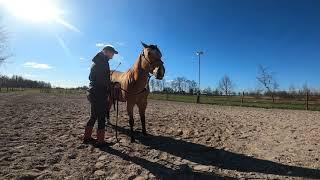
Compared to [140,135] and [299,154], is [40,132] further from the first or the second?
[299,154]

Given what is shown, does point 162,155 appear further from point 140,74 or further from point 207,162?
point 140,74

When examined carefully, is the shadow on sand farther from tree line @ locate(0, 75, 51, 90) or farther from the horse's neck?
tree line @ locate(0, 75, 51, 90)

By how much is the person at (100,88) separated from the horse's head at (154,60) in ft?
2.58

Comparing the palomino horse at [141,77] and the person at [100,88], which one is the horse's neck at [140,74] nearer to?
the palomino horse at [141,77]

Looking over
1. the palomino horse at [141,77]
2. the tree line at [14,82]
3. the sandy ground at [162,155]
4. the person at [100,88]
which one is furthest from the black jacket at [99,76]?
the tree line at [14,82]

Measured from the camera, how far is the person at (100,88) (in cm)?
709

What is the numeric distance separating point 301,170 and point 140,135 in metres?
4.07

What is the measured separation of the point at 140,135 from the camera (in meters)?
8.49

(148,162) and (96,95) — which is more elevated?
(96,95)

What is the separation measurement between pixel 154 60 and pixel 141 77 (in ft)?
2.10

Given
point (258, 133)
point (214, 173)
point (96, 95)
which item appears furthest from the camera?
point (258, 133)

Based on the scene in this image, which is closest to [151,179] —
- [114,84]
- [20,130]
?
[114,84]

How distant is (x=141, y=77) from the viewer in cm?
761

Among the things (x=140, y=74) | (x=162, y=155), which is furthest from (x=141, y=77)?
(x=162, y=155)
